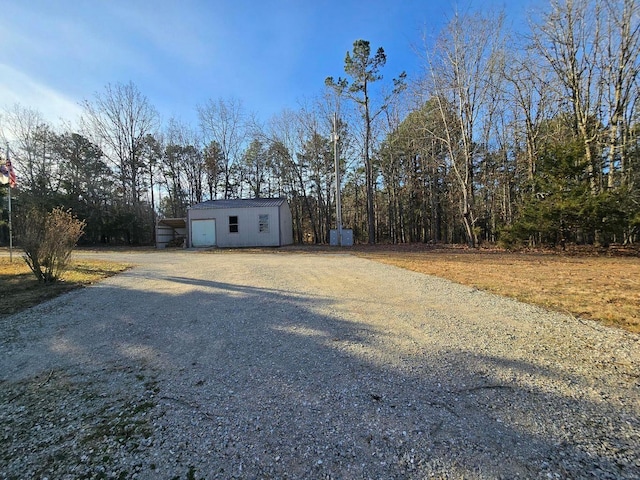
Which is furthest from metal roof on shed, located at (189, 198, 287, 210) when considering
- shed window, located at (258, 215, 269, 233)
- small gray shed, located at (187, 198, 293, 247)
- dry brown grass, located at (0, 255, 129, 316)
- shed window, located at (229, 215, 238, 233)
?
dry brown grass, located at (0, 255, 129, 316)

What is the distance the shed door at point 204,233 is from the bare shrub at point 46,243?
12510 mm

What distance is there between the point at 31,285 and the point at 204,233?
13245 mm

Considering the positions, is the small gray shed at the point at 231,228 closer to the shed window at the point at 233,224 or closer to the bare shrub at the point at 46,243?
the shed window at the point at 233,224

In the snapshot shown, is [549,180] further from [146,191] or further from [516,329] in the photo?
[146,191]

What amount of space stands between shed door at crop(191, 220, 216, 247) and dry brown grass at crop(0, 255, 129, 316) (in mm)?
10772

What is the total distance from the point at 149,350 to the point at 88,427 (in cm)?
119

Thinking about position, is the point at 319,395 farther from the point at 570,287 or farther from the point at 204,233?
the point at 204,233

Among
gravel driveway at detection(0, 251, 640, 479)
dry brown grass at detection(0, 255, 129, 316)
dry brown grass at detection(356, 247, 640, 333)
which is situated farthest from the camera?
dry brown grass at detection(0, 255, 129, 316)

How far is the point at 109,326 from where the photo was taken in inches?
144

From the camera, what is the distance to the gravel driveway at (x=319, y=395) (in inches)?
58.2

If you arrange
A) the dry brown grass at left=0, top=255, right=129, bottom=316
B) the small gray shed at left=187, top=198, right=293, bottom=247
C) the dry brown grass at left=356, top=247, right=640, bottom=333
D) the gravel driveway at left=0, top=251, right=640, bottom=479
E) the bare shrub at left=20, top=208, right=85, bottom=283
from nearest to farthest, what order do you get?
the gravel driveway at left=0, top=251, right=640, bottom=479
the dry brown grass at left=356, top=247, right=640, bottom=333
the dry brown grass at left=0, top=255, right=129, bottom=316
the bare shrub at left=20, top=208, right=85, bottom=283
the small gray shed at left=187, top=198, right=293, bottom=247

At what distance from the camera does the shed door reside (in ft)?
62.5

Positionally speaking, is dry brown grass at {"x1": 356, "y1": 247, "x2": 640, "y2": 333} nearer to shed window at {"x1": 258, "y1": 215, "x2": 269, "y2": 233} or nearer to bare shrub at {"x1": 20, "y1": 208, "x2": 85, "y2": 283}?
bare shrub at {"x1": 20, "y1": 208, "x2": 85, "y2": 283}

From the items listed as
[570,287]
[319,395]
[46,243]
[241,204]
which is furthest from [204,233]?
[319,395]
